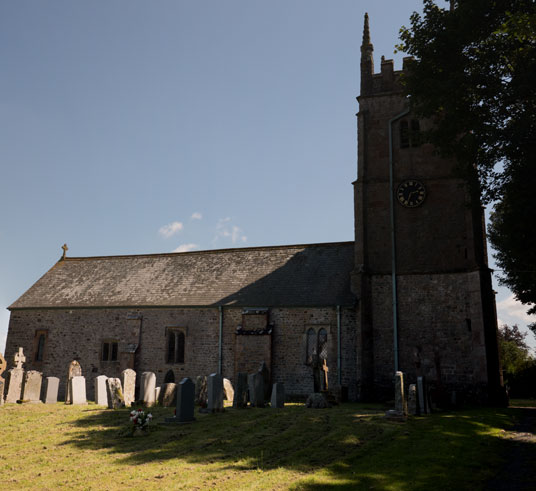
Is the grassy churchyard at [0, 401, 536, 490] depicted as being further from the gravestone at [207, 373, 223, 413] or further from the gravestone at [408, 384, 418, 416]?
the gravestone at [408, 384, 418, 416]

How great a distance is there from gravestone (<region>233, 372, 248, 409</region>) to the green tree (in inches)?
448

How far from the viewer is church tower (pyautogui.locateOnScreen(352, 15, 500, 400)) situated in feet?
72.5

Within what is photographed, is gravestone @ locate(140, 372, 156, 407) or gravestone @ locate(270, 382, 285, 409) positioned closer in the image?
gravestone @ locate(270, 382, 285, 409)

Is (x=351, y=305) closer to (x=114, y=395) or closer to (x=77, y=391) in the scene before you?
(x=114, y=395)

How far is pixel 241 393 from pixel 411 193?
14070mm

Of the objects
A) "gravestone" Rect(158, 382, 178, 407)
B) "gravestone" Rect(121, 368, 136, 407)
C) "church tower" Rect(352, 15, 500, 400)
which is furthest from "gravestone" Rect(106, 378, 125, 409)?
"church tower" Rect(352, 15, 500, 400)

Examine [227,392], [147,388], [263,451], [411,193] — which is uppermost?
[411,193]

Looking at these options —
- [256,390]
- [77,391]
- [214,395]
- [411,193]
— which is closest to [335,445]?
[214,395]

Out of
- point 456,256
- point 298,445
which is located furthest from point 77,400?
point 456,256

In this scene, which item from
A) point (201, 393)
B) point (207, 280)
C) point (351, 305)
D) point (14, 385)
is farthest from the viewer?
point (207, 280)

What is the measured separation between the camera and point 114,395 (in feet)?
58.0

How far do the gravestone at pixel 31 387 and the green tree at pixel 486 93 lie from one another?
20007 mm

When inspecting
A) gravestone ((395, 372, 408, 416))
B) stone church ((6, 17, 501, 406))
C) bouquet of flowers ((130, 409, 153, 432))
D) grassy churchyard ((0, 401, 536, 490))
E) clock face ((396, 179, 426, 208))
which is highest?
clock face ((396, 179, 426, 208))

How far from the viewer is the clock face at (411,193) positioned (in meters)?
24.6
